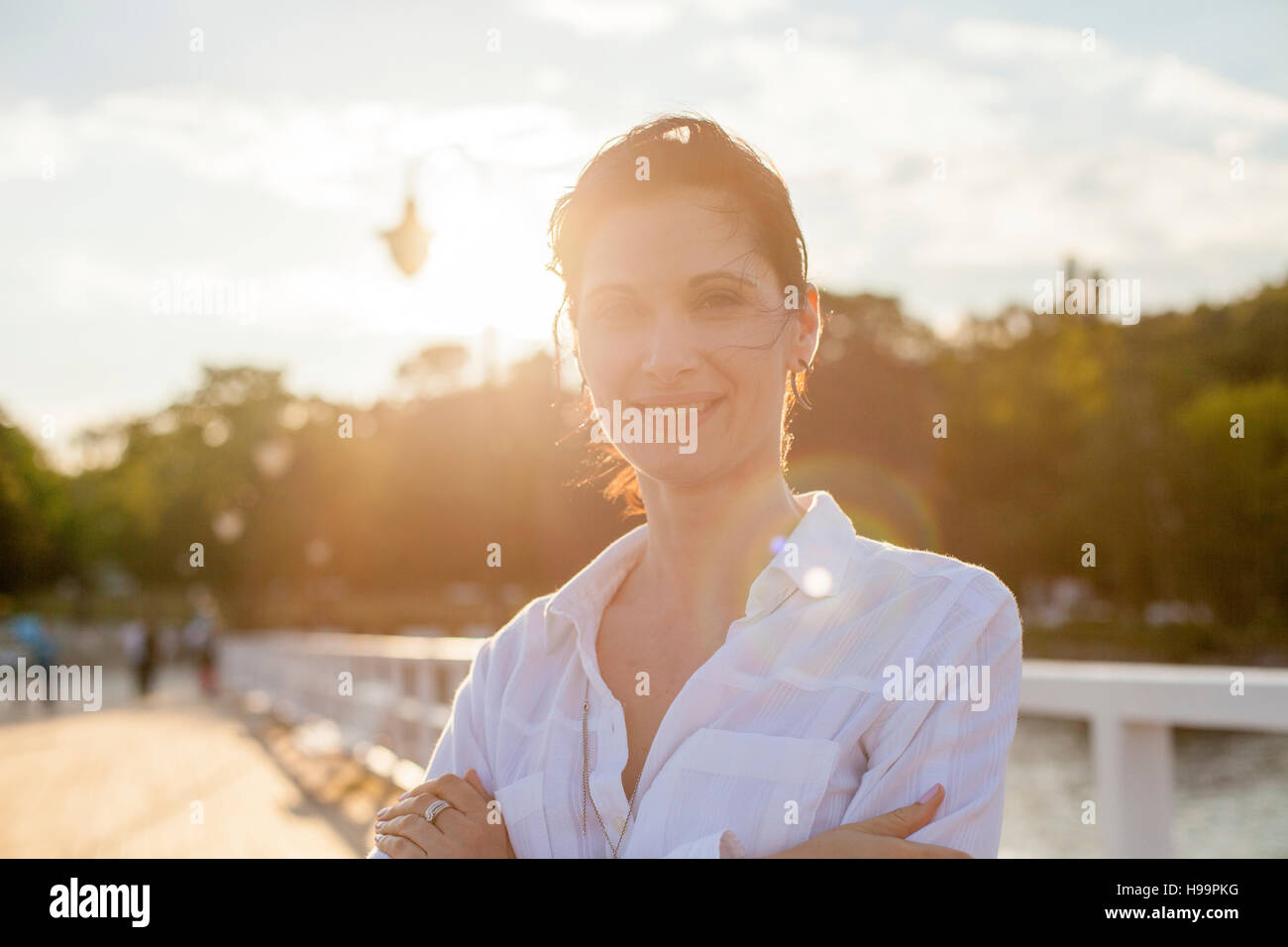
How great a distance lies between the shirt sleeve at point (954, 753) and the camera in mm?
1622

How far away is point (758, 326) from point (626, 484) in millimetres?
682

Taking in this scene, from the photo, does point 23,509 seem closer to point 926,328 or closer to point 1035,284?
point 926,328

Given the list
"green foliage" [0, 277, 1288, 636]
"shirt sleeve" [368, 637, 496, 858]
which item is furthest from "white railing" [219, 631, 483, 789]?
"green foliage" [0, 277, 1288, 636]

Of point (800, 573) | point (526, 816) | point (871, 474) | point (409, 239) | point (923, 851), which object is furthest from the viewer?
point (871, 474)

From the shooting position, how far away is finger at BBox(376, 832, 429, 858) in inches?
74.5

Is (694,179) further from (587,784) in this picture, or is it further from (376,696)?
(376,696)

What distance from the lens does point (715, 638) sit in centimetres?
191

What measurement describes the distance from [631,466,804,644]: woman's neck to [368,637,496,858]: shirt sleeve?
1.29 ft

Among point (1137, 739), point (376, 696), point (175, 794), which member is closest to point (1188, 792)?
point (376, 696)

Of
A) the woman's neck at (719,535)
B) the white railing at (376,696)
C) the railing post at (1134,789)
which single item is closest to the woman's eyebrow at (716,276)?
the woman's neck at (719,535)

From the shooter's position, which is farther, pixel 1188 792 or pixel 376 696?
A: pixel 1188 792

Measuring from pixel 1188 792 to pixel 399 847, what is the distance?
64.2 feet

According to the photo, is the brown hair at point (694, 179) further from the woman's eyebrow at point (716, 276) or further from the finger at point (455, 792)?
the finger at point (455, 792)

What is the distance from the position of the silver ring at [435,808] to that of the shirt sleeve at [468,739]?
98 mm
